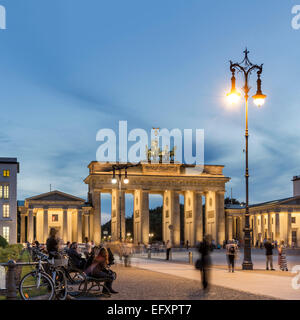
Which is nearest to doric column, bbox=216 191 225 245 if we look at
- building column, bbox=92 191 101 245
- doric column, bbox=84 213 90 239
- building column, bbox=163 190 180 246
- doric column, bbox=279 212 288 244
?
building column, bbox=163 190 180 246

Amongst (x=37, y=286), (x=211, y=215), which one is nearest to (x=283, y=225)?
(x=211, y=215)

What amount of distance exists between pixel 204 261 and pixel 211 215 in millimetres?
82934

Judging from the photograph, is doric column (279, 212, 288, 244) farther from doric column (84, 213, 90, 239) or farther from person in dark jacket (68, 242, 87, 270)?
person in dark jacket (68, 242, 87, 270)

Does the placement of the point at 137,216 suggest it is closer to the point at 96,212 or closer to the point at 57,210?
the point at 96,212

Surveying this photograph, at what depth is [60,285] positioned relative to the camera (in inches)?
593

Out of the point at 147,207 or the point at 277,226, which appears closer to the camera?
the point at 147,207

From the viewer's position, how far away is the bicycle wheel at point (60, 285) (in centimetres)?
1495

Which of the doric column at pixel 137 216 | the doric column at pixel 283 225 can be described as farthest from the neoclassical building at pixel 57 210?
the doric column at pixel 283 225

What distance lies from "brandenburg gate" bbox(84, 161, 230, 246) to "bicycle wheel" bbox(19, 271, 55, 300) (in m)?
75.1

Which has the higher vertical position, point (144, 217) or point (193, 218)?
point (144, 217)

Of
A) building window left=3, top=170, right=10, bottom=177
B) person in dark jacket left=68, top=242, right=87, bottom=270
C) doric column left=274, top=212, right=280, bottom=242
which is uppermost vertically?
building window left=3, top=170, right=10, bottom=177

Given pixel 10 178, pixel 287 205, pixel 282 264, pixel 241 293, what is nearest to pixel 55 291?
pixel 241 293

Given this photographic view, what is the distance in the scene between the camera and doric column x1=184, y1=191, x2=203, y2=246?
315 ft
